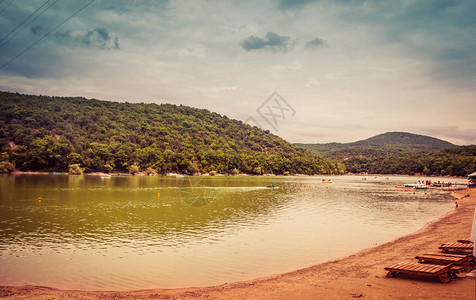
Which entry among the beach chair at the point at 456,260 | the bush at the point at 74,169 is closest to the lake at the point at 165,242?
the beach chair at the point at 456,260

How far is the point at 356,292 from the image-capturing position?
10172 mm

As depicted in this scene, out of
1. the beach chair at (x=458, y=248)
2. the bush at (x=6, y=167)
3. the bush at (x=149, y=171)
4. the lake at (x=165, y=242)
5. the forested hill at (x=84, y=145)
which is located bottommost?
the lake at (x=165, y=242)

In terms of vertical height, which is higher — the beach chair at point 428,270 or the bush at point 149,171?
the bush at point 149,171

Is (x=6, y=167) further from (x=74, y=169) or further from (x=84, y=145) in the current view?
(x=84, y=145)

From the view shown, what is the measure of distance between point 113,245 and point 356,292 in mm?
16093

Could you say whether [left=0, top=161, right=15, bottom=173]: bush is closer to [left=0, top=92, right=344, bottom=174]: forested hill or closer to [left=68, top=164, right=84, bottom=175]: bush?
[left=0, top=92, right=344, bottom=174]: forested hill

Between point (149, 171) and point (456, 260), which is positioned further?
point (149, 171)

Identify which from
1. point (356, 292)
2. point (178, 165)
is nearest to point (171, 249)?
point (356, 292)

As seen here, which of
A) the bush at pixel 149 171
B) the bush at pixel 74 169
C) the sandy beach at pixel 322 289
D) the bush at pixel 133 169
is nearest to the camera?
the sandy beach at pixel 322 289

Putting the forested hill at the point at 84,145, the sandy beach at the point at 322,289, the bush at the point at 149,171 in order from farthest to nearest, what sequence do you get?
→ the bush at the point at 149,171
the forested hill at the point at 84,145
the sandy beach at the point at 322,289

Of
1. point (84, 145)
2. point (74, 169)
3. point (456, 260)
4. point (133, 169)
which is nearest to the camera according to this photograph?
point (456, 260)

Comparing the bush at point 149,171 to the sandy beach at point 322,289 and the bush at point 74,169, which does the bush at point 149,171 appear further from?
the sandy beach at point 322,289

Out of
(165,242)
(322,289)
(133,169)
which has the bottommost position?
(165,242)

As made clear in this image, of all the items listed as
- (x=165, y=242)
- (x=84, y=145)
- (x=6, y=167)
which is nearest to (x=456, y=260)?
(x=165, y=242)
